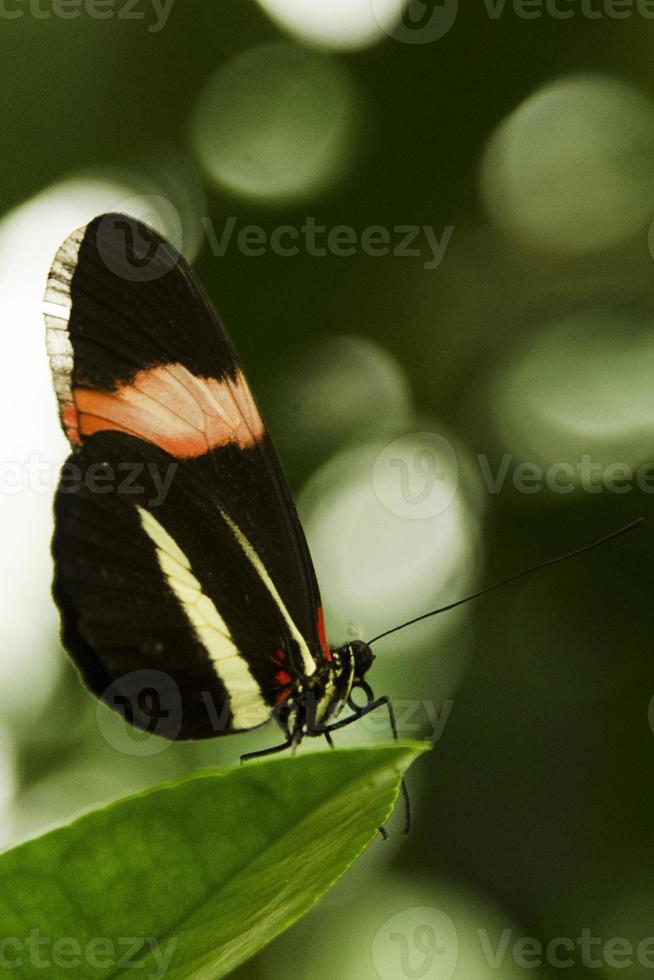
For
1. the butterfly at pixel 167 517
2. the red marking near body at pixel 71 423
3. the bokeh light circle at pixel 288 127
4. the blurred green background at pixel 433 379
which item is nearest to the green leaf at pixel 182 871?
the butterfly at pixel 167 517

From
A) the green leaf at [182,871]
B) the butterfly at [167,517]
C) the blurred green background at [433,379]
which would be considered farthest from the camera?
the blurred green background at [433,379]

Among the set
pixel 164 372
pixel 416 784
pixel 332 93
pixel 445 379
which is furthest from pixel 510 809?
pixel 332 93

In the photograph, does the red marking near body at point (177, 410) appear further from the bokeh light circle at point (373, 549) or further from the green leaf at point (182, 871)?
the bokeh light circle at point (373, 549)

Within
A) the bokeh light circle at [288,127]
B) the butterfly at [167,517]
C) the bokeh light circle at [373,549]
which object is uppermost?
the bokeh light circle at [288,127]

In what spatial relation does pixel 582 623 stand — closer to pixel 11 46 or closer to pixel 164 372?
pixel 164 372

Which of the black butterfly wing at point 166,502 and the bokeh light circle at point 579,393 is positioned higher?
the black butterfly wing at point 166,502

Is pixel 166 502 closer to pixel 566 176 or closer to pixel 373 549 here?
pixel 373 549

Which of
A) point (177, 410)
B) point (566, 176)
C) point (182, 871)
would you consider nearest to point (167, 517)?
point (177, 410)

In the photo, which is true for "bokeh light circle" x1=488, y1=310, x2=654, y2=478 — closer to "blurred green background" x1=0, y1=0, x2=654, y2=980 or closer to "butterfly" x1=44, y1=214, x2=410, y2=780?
"blurred green background" x1=0, y1=0, x2=654, y2=980
